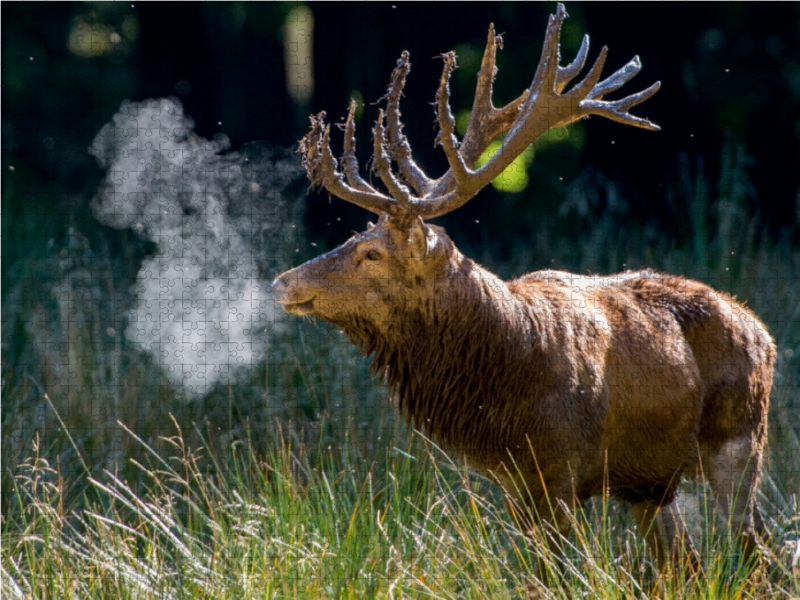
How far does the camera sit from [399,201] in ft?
14.8

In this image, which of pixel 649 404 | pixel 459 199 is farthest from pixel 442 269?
pixel 649 404

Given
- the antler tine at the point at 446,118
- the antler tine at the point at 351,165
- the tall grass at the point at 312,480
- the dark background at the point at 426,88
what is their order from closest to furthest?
the tall grass at the point at 312,480
the antler tine at the point at 446,118
the antler tine at the point at 351,165
the dark background at the point at 426,88

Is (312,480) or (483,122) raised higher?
(483,122)

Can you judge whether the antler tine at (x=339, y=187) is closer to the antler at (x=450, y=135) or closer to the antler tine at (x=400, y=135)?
the antler at (x=450, y=135)

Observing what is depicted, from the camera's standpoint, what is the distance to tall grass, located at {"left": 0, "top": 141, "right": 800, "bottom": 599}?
378cm

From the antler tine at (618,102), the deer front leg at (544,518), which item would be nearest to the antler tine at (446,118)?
the antler tine at (618,102)

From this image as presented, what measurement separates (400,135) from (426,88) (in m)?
3.63

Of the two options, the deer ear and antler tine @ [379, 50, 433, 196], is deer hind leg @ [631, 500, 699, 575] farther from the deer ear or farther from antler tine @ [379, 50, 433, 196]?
antler tine @ [379, 50, 433, 196]

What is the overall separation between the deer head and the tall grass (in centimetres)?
79

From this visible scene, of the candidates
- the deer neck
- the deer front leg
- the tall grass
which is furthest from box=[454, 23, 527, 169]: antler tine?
the deer front leg

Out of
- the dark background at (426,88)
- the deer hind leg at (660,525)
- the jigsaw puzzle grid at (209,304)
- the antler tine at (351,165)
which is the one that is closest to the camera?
the antler tine at (351,165)

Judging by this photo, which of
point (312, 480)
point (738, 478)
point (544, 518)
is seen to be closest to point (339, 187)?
point (312, 480)

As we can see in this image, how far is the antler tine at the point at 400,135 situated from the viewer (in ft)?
15.1

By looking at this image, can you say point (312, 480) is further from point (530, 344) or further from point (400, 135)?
point (400, 135)
